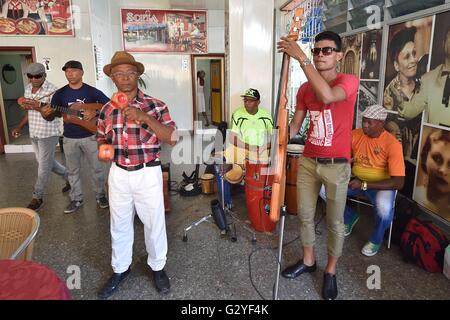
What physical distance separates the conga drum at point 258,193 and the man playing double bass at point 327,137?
0.74 meters

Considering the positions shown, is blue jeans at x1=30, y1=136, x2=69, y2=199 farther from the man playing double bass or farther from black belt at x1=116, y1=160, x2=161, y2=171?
the man playing double bass

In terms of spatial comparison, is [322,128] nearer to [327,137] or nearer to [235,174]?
[327,137]

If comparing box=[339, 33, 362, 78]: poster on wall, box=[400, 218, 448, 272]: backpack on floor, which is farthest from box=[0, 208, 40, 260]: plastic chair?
box=[339, 33, 362, 78]: poster on wall

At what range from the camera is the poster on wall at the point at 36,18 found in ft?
19.9

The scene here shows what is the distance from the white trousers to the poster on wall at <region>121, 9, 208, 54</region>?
624 cm

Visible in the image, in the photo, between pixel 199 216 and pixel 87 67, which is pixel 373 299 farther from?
pixel 87 67

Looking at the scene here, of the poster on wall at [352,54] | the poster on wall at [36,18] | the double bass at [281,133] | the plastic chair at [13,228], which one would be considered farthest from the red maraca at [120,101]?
the poster on wall at [36,18]

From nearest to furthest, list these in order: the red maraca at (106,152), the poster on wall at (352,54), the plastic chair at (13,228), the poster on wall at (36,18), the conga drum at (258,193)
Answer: the plastic chair at (13,228), the red maraca at (106,152), the conga drum at (258,193), the poster on wall at (352,54), the poster on wall at (36,18)

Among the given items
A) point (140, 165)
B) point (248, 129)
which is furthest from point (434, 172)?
point (140, 165)

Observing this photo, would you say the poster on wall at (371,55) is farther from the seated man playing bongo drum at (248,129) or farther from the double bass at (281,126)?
the double bass at (281,126)

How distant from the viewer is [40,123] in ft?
11.6

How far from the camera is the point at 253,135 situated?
3592mm

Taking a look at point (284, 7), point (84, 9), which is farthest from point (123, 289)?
point (84, 9)
